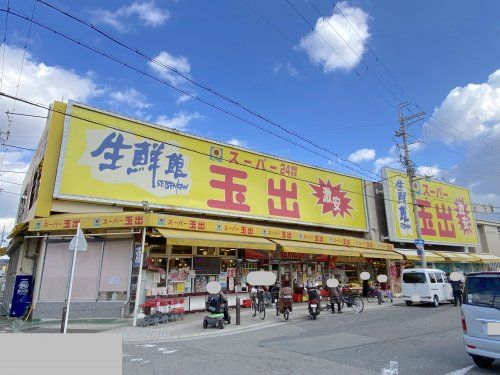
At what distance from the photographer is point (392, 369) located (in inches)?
262

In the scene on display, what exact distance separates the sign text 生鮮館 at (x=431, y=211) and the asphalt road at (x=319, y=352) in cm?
1580

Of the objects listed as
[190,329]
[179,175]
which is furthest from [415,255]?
[190,329]

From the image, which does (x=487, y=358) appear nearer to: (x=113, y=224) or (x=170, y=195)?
(x=113, y=224)

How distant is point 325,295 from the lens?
20.4m

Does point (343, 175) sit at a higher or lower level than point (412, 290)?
higher

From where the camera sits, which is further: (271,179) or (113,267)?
(271,179)

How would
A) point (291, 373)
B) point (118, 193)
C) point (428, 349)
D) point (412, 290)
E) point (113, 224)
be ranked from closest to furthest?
point (291, 373), point (428, 349), point (113, 224), point (118, 193), point (412, 290)

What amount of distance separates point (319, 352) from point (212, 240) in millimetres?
7403

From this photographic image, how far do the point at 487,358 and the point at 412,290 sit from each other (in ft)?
43.9

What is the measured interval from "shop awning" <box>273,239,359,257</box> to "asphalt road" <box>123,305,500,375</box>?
206 inches

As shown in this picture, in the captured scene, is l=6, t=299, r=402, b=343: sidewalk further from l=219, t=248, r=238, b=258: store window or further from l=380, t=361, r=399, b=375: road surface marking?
l=380, t=361, r=399, b=375: road surface marking

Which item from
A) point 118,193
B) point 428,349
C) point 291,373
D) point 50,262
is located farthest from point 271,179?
point 291,373

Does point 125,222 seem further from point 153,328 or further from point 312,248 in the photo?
point 312,248

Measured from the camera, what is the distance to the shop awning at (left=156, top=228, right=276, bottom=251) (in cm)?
1350
